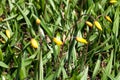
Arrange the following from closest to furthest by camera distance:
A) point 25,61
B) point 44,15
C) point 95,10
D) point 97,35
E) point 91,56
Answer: point 25,61 < point 91,56 < point 97,35 < point 44,15 < point 95,10

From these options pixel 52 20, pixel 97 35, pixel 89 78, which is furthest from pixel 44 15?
pixel 89 78

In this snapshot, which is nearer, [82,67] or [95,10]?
[82,67]

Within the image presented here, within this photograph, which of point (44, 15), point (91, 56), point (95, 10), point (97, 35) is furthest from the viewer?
point (95, 10)

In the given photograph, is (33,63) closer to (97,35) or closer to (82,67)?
(82,67)

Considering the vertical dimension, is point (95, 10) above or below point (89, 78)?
above

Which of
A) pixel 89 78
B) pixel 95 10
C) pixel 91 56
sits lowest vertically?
pixel 89 78

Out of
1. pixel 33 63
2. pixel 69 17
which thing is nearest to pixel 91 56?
pixel 33 63
